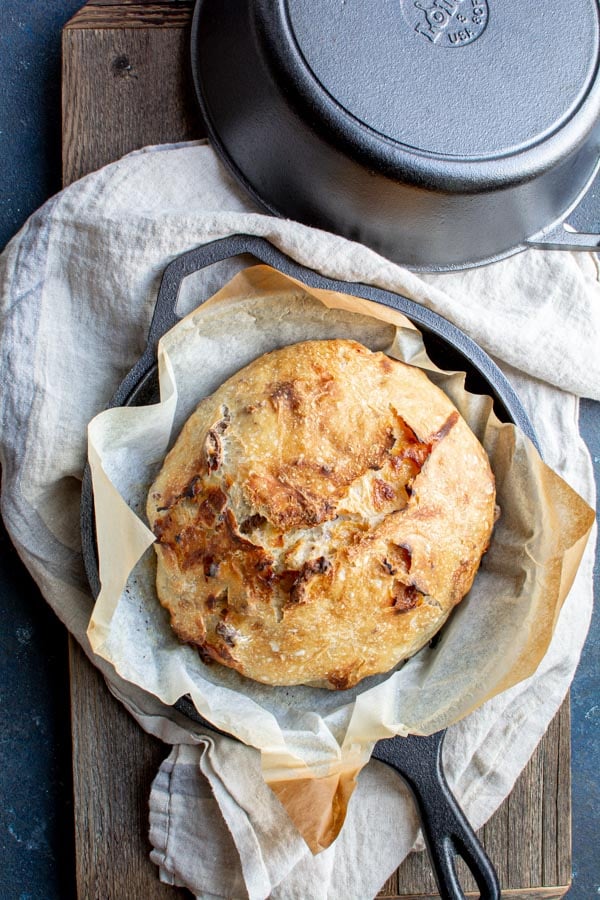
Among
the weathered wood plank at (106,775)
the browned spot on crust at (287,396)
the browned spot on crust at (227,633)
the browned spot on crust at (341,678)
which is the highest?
the browned spot on crust at (287,396)

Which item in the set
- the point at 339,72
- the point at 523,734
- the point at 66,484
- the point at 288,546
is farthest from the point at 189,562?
the point at 339,72

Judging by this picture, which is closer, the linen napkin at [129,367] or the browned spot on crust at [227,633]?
the browned spot on crust at [227,633]

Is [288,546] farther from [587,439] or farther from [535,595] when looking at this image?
[587,439]

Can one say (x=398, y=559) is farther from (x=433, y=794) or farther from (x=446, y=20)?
(x=446, y=20)

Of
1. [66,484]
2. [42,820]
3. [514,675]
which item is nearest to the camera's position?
[514,675]

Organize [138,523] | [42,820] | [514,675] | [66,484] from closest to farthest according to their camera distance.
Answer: [138,523] < [514,675] < [66,484] < [42,820]

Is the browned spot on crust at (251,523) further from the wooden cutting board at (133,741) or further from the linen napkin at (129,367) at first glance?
the wooden cutting board at (133,741)

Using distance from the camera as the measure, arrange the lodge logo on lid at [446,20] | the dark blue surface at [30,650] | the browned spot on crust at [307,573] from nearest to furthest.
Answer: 1. the browned spot on crust at [307,573]
2. the lodge logo on lid at [446,20]
3. the dark blue surface at [30,650]

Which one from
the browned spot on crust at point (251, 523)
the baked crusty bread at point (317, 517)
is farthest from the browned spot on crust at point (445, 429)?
the browned spot on crust at point (251, 523)
